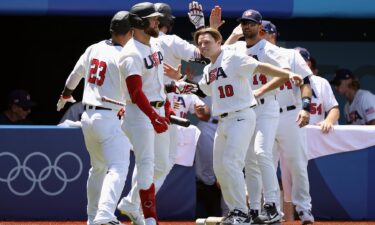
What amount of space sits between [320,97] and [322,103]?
8 cm

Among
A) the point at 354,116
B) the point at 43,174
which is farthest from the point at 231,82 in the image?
the point at 354,116

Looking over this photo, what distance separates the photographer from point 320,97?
384 inches

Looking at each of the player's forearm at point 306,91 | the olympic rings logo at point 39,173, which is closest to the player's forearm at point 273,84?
the player's forearm at point 306,91

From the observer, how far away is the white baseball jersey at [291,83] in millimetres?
8664

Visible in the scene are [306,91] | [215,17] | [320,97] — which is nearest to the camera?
[215,17]

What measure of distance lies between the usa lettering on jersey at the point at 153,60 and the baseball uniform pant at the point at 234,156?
2.30ft

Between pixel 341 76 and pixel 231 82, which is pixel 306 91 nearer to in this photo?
pixel 231 82

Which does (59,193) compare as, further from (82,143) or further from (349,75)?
(349,75)

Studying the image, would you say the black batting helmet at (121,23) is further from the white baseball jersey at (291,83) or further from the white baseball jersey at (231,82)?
the white baseball jersey at (291,83)

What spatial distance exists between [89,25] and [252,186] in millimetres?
4431

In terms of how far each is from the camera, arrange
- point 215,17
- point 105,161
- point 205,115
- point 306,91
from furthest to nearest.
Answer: point 205,115 → point 306,91 → point 215,17 → point 105,161

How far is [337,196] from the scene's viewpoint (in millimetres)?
9727

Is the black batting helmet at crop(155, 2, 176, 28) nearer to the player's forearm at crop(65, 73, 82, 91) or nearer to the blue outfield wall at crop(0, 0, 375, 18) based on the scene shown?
the player's forearm at crop(65, 73, 82, 91)

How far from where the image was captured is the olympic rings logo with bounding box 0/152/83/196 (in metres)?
9.38
